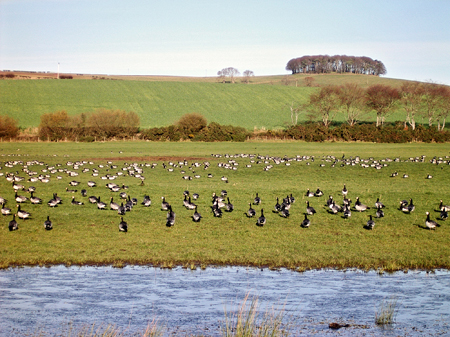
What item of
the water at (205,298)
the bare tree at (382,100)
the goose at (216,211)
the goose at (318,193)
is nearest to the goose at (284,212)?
the goose at (216,211)

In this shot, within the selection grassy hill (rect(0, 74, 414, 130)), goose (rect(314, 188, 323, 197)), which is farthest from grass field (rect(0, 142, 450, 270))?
grassy hill (rect(0, 74, 414, 130))

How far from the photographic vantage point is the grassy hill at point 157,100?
12719 centimetres

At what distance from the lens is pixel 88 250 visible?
19.1 m

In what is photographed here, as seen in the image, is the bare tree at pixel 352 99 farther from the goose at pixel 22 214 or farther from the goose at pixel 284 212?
the goose at pixel 22 214

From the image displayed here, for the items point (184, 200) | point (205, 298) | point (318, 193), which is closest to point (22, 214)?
point (184, 200)

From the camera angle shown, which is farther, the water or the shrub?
the shrub

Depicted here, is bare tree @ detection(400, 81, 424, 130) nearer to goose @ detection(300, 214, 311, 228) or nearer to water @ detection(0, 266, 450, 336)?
goose @ detection(300, 214, 311, 228)

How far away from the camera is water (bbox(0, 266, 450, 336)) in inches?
489

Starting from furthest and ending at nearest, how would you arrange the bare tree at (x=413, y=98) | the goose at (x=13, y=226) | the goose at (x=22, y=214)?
the bare tree at (x=413, y=98) < the goose at (x=22, y=214) < the goose at (x=13, y=226)

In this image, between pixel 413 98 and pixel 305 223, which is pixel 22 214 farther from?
pixel 413 98

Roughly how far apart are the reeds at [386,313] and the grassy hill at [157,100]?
106 meters

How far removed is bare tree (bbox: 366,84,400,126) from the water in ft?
361

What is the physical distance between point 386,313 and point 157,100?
458 feet

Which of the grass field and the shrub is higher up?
the shrub
